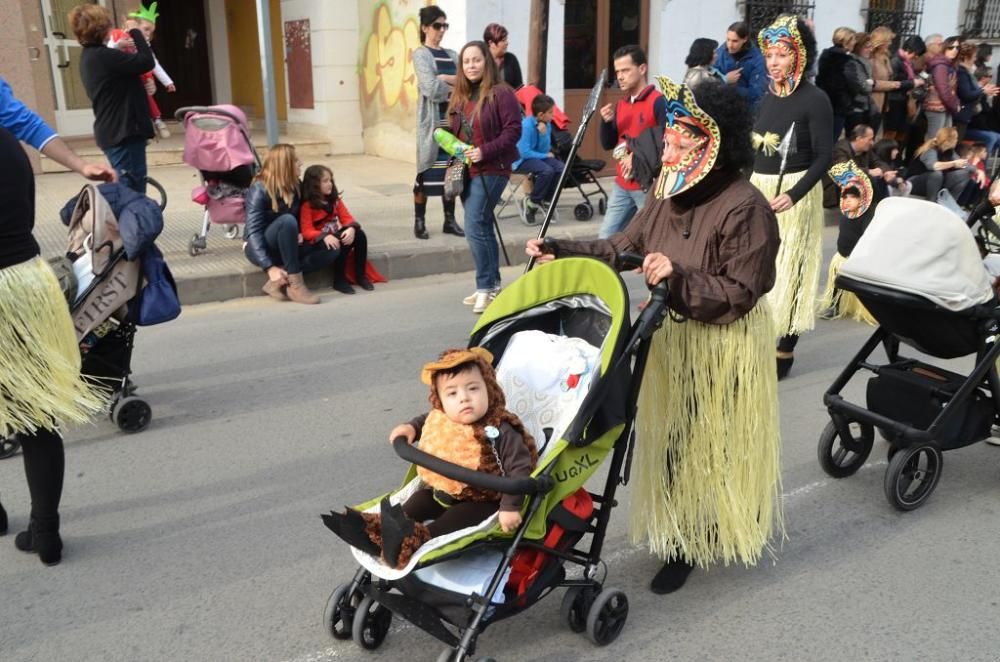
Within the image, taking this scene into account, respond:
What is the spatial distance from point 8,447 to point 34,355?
1.28m

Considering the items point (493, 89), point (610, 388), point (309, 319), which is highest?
point (493, 89)

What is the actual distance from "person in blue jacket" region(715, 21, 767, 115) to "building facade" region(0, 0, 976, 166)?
2.09m

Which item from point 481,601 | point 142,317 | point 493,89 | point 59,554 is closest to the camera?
point 481,601

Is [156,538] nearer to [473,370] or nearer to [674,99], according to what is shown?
[473,370]

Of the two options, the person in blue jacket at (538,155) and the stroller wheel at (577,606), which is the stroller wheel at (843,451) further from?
the person in blue jacket at (538,155)

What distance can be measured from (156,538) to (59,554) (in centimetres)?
37

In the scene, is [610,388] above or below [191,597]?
above

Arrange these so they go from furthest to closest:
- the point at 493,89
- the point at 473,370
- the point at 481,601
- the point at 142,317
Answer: the point at 493,89 < the point at 142,317 < the point at 473,370 < the point at 481,601

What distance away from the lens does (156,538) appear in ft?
12.6

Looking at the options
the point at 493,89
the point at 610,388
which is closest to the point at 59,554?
the point at 610,388

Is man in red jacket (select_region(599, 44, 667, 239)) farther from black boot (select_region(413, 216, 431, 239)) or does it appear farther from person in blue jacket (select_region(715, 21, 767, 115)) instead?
person in blue jacket (select_region(715, 21, 767, 115))

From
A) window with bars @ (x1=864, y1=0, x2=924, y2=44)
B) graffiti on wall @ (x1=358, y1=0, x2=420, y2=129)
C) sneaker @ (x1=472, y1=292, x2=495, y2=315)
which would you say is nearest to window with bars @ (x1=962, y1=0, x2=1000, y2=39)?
window with bars @ (x1=864, y1=0, x2=924, y2=44)

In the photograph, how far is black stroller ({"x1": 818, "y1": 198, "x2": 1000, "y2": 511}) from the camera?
3791 millimetres

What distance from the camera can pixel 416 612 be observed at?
2.79 metres
